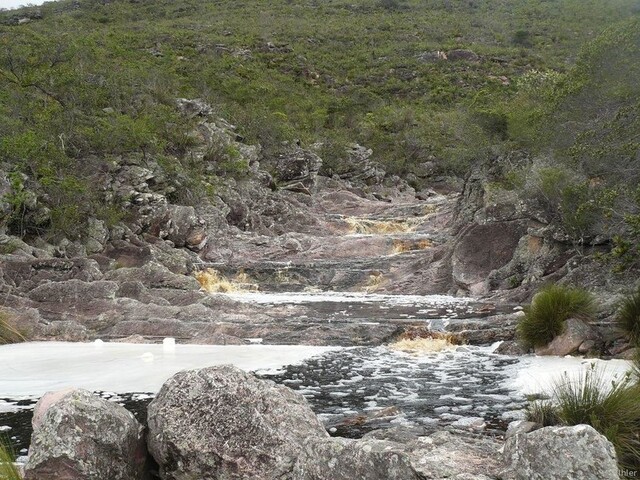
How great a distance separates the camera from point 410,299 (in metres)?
20.6

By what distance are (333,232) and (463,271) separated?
14515 millimetres

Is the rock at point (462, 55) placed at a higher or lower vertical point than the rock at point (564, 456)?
higher

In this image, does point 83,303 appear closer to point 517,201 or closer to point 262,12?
point 517,201

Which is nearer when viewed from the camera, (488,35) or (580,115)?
(580,115)

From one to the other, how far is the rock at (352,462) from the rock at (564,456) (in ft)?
2.34

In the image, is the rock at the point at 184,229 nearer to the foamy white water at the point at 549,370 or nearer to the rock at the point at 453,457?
the foamy white water at the point at 549,370

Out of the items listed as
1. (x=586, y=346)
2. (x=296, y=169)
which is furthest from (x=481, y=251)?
(x=296, y=169)

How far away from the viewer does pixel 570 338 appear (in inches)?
423

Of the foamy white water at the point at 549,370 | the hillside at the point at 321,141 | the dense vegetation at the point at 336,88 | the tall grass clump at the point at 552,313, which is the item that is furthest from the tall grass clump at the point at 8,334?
the tall grass clump at the point at 552,313

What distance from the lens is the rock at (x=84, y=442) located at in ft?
15.7

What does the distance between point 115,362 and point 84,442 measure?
6.16 m

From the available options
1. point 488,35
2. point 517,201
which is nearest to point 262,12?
point 488,35

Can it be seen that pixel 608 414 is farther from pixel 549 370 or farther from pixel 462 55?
pixel 462 55

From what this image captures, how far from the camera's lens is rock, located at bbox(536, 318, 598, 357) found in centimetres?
1067
